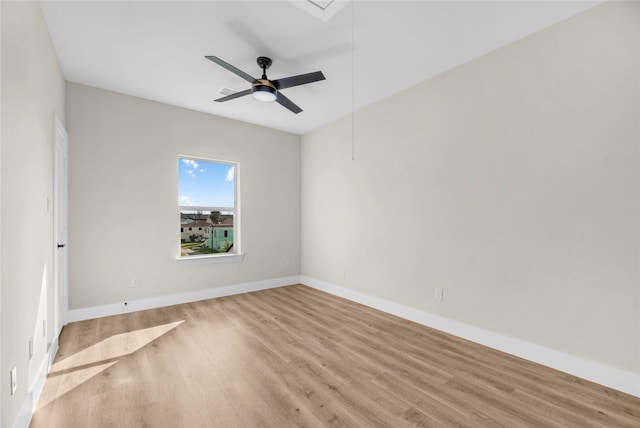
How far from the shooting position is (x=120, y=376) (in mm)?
2275

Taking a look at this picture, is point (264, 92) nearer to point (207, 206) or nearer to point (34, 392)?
point (207, 206)

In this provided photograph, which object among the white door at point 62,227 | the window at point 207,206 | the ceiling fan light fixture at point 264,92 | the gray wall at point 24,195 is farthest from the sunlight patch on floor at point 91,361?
the ceiling fan light fixture at point 264,92

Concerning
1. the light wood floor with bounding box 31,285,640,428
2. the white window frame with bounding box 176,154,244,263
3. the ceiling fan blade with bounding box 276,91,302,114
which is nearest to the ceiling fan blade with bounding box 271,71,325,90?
the ceiling fan blade with bounding box 276,91,302,114

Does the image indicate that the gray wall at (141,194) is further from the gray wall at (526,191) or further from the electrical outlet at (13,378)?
the electrical outlet at (13,378)

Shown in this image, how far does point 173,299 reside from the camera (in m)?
4.14

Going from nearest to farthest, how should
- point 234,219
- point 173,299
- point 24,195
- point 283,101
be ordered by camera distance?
1. point 24,195
2. point 283,101
3. point 173,299
4. point 234,219

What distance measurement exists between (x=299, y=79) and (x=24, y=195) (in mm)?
2087

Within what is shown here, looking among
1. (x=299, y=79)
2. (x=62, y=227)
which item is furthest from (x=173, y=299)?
(x=299, y=79)

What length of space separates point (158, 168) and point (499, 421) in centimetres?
448

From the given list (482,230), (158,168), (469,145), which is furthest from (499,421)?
(158,168)

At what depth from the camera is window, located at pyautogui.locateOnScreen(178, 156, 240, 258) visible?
14.4ft

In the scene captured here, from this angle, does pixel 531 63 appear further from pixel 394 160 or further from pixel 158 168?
pixel 158 168

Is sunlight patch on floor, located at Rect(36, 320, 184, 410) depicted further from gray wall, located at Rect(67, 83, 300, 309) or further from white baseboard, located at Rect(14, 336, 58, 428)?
gray wall, located at Rect(67, 83, 300, 309)

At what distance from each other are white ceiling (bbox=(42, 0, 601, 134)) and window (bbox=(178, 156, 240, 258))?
1.25 meters
